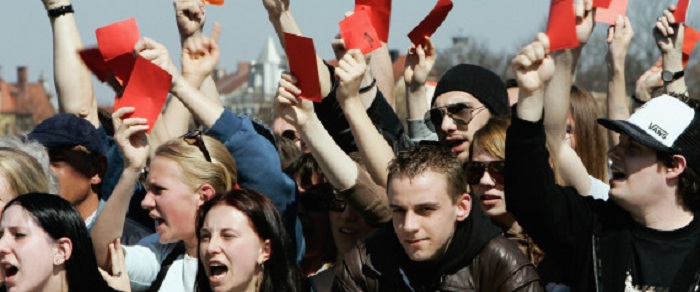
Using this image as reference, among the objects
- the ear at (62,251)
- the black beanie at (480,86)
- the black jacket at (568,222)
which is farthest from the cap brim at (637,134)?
the ear at (62,251)

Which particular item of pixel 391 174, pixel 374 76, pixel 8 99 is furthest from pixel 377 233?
Result: pixel 8 99

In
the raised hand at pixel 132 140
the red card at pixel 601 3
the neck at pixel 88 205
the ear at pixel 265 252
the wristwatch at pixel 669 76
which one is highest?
the red card at pixel 601 3

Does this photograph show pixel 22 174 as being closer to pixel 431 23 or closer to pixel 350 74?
pixel 350 74

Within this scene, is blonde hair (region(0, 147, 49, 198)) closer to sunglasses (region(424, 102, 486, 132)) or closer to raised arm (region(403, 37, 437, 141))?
sunglasses (region(424, 102, 486, 132))

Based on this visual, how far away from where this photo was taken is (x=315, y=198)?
7.69 meters

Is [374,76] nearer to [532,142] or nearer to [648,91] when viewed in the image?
[648,91]

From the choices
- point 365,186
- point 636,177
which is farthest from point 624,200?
point 365,186

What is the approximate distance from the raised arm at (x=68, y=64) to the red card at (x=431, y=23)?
178 centimetres

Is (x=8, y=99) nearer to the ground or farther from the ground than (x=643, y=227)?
nearer to the ground

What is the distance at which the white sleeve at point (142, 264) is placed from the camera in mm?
6651

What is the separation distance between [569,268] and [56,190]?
2.41m

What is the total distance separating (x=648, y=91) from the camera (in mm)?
8422

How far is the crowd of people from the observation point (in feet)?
19.2

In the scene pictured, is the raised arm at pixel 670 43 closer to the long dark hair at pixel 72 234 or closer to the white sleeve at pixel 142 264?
the white sleeve at pixel 142 264
